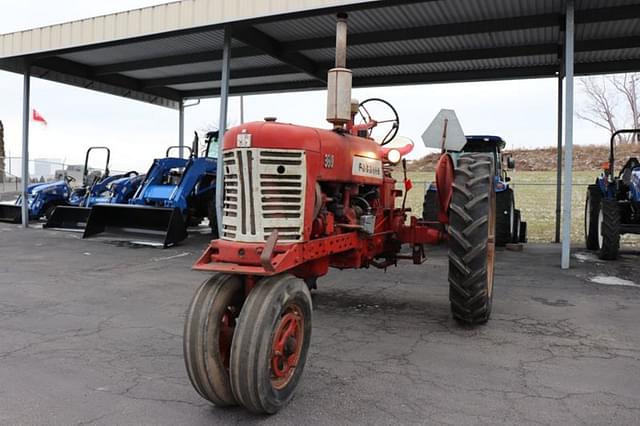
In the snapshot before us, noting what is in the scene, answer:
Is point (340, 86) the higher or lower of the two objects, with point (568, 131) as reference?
lower

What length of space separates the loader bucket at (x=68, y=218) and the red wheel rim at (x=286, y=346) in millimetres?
10529

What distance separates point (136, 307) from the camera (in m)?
5.46

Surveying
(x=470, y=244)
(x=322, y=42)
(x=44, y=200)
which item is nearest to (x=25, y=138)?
(x=44, y=200)

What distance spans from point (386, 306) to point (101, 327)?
2.76m

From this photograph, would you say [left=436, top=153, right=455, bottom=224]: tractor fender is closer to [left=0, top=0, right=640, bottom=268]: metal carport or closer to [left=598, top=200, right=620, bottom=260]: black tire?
[left=0, top=0, right=640, bottom=268]: metal carport

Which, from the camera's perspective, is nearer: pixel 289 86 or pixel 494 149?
pixel 494 149

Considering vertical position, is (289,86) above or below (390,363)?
above

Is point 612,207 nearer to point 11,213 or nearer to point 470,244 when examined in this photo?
point 470,244

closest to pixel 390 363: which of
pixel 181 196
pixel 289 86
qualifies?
pixel 181 196

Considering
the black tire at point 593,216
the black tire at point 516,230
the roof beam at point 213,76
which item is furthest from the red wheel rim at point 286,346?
the roof beam at point 213,76

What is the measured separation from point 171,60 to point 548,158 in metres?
30.2

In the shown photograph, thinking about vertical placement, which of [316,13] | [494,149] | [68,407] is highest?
[316,13]

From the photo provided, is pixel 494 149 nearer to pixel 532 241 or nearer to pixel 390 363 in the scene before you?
pixel 532 241

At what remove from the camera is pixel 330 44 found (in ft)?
36.4
